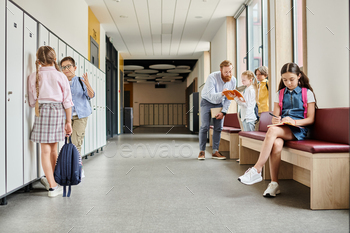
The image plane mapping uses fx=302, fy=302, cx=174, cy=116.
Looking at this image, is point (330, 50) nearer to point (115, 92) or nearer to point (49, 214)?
point (49, 214)

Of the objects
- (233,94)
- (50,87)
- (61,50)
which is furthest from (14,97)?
(233,94)

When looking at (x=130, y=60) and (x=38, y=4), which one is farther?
(x=130, y=60)

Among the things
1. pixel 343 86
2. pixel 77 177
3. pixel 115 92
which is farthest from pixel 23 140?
pixel 115 92

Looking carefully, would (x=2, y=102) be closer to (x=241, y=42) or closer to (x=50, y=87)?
(x=50, y=87)

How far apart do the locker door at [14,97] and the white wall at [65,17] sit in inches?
40.0

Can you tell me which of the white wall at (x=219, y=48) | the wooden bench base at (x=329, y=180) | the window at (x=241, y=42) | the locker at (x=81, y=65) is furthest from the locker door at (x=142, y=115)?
the wooden bench base at (x=329, y=180)

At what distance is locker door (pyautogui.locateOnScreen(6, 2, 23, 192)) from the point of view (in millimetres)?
2250

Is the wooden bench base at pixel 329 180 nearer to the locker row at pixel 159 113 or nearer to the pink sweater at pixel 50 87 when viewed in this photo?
the pink sweater at pixel 50 87

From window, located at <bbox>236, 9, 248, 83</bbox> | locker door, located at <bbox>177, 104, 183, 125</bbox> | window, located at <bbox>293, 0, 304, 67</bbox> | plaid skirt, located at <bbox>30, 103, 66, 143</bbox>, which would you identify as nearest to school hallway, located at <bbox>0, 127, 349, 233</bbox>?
plaid skirt, located at <bbox>30, 103, 66, 143</bbox>

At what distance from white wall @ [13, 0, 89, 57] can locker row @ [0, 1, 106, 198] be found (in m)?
0.87

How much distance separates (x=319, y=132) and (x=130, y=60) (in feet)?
37.6

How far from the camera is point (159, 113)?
22.5 meters

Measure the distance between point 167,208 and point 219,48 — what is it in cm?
688

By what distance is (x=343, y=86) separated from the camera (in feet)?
8.79
